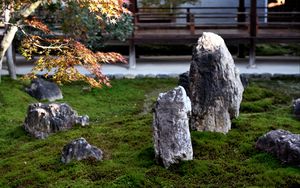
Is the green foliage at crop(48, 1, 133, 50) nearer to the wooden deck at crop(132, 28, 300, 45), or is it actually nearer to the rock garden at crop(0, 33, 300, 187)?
the wooden deck at crop(132, 28, 300, 45)

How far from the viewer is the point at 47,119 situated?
12078 mm

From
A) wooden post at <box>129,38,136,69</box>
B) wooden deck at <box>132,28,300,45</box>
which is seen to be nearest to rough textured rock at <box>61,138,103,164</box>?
wooden post at <box>129,38,136,69</box>

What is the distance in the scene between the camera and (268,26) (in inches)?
901

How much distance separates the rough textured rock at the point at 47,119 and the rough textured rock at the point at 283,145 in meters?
5.06

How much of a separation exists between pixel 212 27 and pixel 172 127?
14.7m

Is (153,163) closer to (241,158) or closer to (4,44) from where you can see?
(241,158)

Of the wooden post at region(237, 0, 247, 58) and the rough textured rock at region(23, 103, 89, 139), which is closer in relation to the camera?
the rough textured rock at region(23, 103, 89, 139)

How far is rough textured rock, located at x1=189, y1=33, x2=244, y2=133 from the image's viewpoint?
10047mm

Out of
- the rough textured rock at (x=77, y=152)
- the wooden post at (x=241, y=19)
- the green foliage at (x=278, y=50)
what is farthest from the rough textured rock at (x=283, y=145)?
→ the green foliage at (x=278, y=50)

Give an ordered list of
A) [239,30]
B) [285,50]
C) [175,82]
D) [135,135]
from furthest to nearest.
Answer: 1. [285,50]
2. [239,30]
3. [175,82]
4. [135,135]

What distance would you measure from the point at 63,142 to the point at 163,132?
10.4ft

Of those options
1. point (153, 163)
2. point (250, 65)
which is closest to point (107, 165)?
point (153, 163)

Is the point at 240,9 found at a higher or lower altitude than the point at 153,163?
higher

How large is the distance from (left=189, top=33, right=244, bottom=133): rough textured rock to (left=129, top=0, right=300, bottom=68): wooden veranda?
387 inches
